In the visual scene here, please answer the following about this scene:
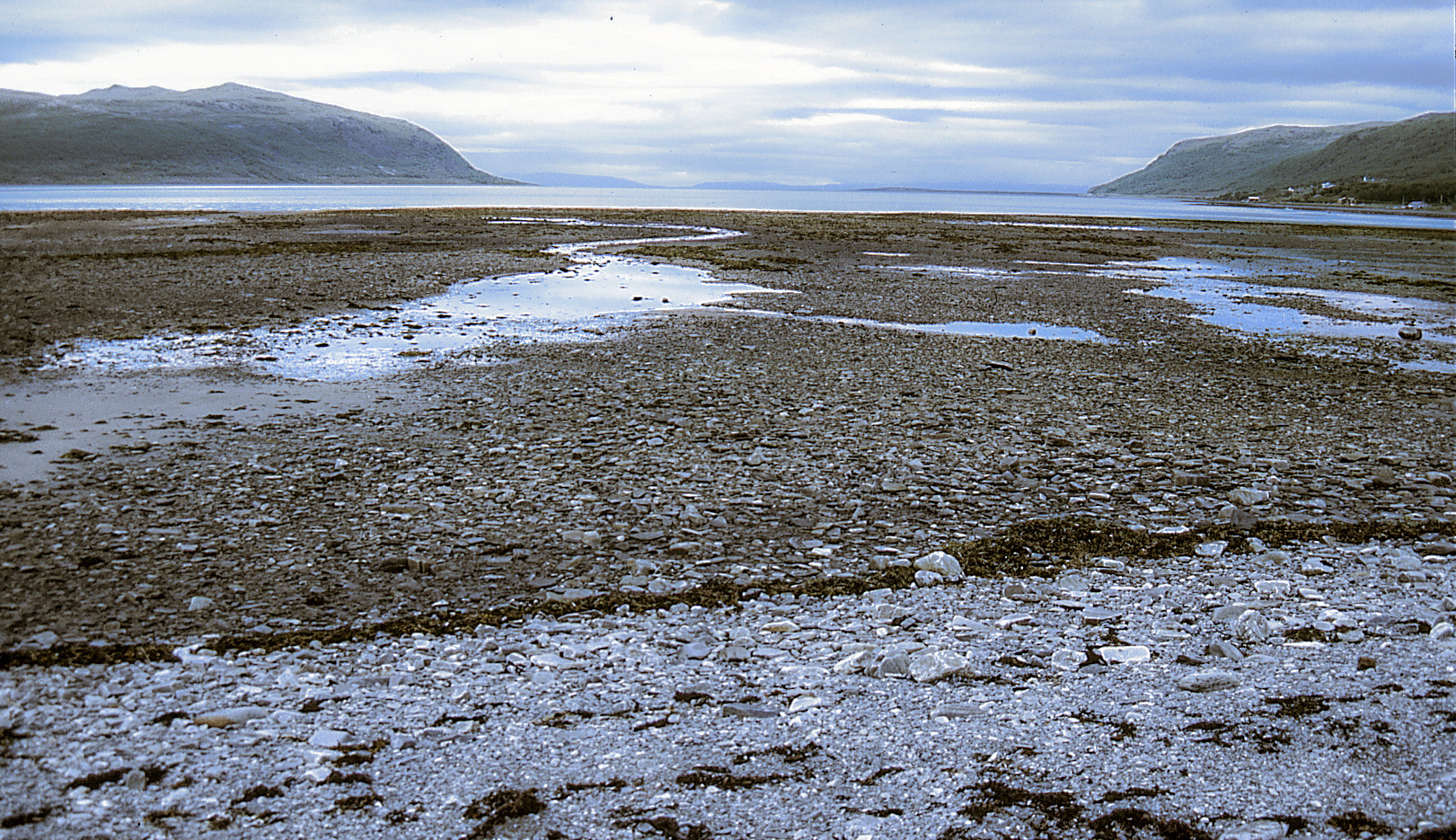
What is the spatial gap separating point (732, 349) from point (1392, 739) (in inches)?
582

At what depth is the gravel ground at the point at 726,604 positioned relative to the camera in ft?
16.4

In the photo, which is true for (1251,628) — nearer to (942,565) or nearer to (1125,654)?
(1125,654)

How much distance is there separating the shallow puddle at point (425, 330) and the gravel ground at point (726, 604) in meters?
1.28

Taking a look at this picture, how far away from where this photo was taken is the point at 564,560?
8320 mm

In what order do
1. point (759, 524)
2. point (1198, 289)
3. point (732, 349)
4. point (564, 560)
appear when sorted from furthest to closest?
1. point (1198, 289)
2. point (732, 349)
3. point (759, 524)
4. point (564, 560)

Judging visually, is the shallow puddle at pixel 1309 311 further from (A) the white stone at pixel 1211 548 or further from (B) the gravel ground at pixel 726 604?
(A) the white stone at pixel 1211 548

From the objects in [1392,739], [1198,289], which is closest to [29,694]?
[1392,739]

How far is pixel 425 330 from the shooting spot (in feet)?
71.1

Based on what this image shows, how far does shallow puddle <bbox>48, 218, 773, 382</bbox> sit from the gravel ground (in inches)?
50.2

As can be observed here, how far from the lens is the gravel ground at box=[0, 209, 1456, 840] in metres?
4.99

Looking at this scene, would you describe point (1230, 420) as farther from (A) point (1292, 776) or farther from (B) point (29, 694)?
(B) point (29, 694)

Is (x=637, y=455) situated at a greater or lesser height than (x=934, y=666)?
greater

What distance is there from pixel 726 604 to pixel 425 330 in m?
16.1

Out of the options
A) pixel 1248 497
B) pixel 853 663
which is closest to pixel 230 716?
pixel 853 663
